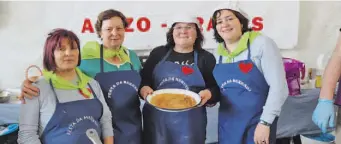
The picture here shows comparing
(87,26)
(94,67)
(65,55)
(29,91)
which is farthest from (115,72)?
(87,26)

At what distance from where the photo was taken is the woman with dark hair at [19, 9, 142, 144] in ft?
5.25

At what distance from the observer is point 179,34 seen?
5.58 ft

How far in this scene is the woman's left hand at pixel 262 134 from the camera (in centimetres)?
158

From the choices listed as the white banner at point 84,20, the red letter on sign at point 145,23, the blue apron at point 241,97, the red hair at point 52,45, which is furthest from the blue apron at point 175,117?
the red letter on sign at point 145,23

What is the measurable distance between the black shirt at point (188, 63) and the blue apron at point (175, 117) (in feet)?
0.06

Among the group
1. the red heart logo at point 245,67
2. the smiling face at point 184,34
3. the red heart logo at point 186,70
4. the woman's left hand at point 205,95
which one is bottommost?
the woman's left hand at point 205,95

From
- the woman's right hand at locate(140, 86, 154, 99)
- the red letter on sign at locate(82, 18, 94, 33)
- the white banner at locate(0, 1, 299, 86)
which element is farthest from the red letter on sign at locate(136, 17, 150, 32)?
the woman's right hand at locate(140, 86, 154, 99)

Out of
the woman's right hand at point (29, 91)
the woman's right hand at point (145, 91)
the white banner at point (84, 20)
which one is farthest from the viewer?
the white banner at point (84, 20)

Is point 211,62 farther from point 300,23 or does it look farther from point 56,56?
point 300,23

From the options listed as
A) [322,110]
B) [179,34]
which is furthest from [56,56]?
[322,110]

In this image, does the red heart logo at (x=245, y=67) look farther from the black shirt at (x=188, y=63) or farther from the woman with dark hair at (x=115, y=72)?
the woman with dark hair at (x=115, y=72)

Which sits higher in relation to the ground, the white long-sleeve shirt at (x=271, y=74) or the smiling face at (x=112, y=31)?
the smiling face at (x=112, y=31)

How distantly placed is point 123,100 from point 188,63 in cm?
32

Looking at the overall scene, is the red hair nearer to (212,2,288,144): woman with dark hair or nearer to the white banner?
(212,2,288,144): woman with dark hair
